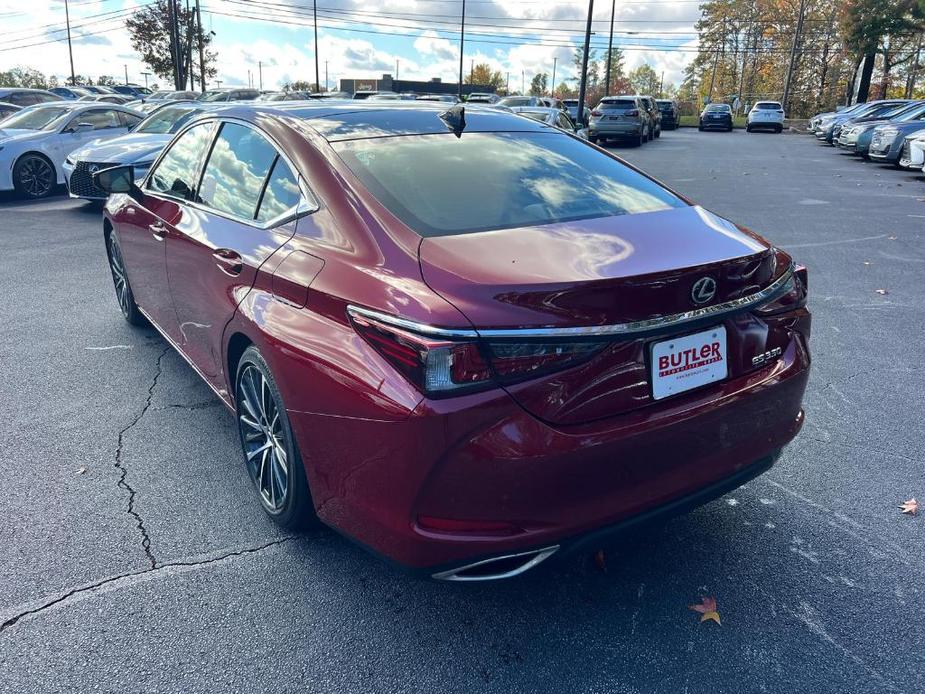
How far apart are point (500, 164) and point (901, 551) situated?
2169 millimetres

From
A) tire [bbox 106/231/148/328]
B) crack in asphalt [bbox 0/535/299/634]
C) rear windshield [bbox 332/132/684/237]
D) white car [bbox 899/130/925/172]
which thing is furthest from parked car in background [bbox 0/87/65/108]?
white car [bbox 899/130/925/172]

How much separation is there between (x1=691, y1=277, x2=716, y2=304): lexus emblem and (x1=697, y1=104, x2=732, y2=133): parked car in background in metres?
40.6

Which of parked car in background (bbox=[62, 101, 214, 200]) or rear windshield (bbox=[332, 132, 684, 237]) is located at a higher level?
rear windshield (bbox=[332, 132, 684, 237])

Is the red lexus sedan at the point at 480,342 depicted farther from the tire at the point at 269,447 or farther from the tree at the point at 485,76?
the tree at the point at 485,76

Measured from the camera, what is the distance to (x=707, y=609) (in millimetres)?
2523

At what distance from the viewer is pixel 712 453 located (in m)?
2.38

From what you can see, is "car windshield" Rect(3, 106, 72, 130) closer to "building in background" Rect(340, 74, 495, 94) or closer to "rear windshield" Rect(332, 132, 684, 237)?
"rear windshield" Rect(332, 132, 684, 237)

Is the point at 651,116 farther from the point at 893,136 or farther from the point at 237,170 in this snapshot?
the point at 237,170

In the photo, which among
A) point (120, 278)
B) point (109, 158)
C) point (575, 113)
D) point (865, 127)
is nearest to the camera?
point (120, 278)

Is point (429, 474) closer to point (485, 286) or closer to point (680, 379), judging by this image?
point (485, 286)

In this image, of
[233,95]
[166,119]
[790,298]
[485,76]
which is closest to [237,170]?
[790,298]

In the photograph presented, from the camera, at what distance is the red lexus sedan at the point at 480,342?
79.7 inches

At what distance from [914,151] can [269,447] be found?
55.1ft

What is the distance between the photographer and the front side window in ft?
12.4
